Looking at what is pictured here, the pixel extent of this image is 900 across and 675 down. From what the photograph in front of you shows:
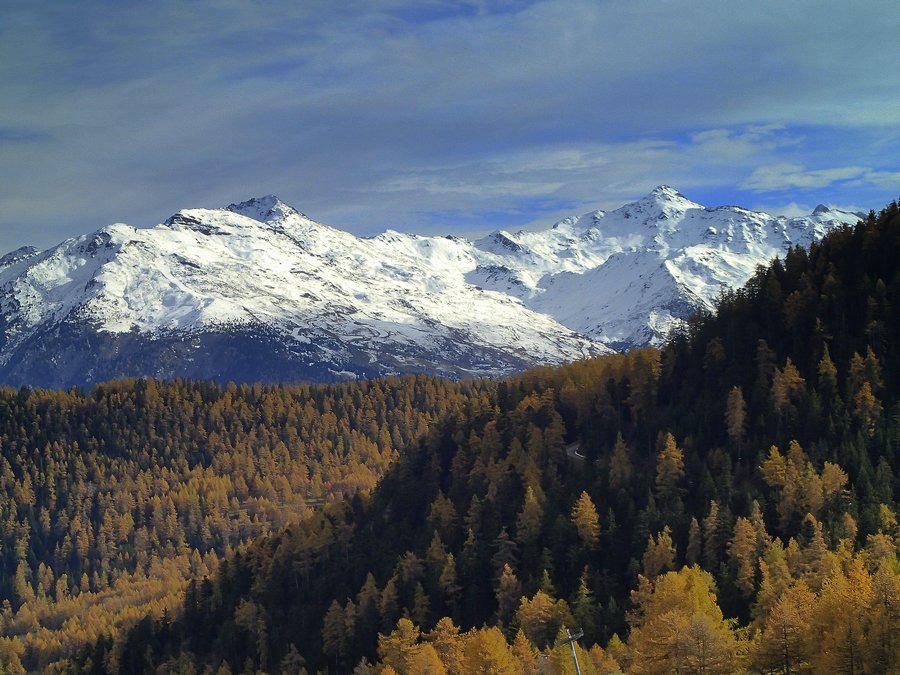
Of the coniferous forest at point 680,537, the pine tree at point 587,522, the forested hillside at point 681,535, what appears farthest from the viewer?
the pine tree at point 587,522

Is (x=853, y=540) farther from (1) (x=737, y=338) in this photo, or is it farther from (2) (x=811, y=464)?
(1) (x=737, y=338)

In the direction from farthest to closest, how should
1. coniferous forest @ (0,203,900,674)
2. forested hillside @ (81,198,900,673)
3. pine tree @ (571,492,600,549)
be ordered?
1. pine tree @ (571,492,600,549)
2. forested hillside @ (81,198,900,673)
3. coniferous forest @ (0,203,900,674)

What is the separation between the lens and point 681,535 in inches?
5891

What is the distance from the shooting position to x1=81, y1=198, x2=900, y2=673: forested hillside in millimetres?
115125

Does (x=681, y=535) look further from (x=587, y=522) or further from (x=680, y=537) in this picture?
(x=587, y=522)

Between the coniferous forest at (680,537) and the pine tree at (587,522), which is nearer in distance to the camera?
the coniferous forest at (680,537)

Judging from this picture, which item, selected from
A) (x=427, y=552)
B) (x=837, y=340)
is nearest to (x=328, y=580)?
(x=427, y=552)

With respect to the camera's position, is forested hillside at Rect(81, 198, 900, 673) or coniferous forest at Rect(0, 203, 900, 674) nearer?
coniferous forest at Rect(0, 203, 900, 674)

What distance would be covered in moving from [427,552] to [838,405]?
6398cm

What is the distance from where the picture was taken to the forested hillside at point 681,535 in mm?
115125

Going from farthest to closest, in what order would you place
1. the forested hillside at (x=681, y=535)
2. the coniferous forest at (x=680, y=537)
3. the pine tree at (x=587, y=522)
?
the pine tree at (x=587, y=522) < the forested hillside at (x=681, y=535) < the coniferous forest at (x=680, y=537)

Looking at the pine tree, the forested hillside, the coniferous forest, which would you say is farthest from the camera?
the pine tree

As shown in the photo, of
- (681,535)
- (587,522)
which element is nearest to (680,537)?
(681,535)

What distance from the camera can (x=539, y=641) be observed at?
463 ft
